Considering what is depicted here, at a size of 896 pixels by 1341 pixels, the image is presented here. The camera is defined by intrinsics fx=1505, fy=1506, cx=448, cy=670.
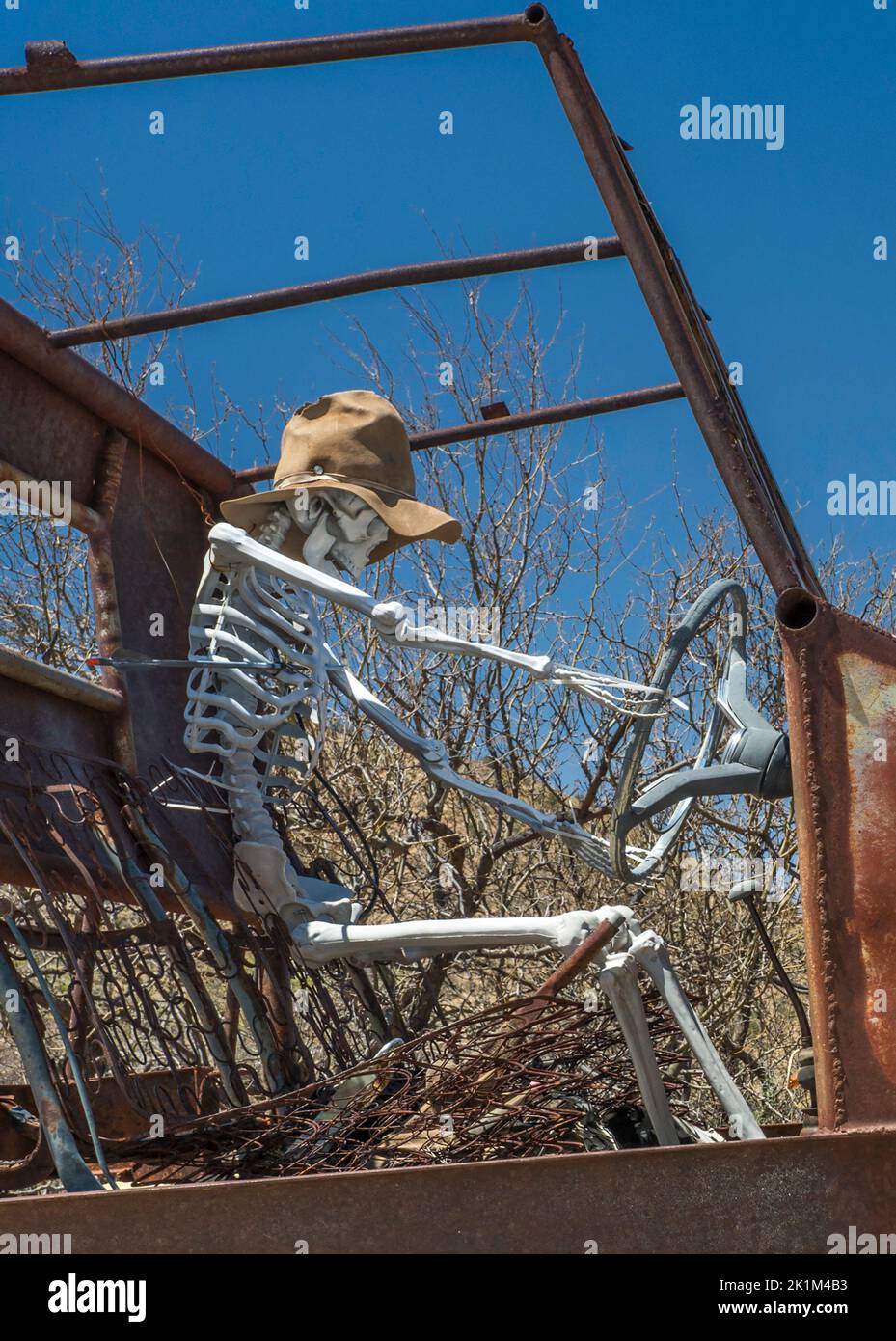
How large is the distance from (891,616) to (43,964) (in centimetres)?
621

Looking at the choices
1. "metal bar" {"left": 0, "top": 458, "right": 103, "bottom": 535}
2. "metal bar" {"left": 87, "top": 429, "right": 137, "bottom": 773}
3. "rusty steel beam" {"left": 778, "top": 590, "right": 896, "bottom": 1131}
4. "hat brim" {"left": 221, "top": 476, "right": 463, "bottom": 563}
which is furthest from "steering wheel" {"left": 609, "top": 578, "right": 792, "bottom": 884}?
"metal bar" {"left": 0, "top": 458, "right": 103, "bottom": 535}

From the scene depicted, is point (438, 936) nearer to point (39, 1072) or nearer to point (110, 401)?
point (39, 1072)

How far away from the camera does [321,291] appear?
4719 mm

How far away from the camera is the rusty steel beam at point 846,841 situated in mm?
2814

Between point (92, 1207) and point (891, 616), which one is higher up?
point (891, 616)

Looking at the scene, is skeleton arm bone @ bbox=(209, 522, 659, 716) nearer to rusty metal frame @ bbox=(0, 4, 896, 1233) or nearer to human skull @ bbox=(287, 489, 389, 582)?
human skull @ bbox=(287, 489, 389, 582)

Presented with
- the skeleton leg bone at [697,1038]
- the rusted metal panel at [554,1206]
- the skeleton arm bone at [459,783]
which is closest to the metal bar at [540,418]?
the skeleton arm bone at [459,783]

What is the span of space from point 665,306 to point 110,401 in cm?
241

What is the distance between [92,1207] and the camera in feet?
9.96

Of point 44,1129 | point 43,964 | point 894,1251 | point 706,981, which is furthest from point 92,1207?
point 43,964

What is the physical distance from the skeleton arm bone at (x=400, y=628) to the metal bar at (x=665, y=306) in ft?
2.26

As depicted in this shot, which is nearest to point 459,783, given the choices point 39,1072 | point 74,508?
point 39,1072

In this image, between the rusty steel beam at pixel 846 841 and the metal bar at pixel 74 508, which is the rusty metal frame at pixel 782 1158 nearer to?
the rusty steel beam at pixel 846 841
